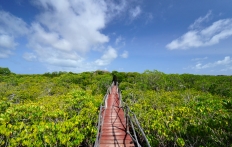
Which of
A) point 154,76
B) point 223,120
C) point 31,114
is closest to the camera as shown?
point 223,120

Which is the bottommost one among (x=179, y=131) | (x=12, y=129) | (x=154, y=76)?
(x=179, y=131)

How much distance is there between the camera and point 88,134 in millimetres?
6922

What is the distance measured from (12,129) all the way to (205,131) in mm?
6828

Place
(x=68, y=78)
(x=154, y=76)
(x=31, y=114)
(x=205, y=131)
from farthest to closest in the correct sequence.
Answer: (x=68, y=78), (x=154, y=76), (x=31, y=114), (x=205, y=131)

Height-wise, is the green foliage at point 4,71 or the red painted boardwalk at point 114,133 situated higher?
the green foliage at point 4,71

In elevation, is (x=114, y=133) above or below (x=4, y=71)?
below

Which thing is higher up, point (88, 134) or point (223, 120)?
point (223, 120)

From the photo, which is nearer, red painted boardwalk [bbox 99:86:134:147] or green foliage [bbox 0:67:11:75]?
red painted boardwalk [bbox 99:86:134:147]

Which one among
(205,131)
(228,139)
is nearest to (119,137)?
(205,131)

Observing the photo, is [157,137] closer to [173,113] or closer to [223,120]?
[173,113]

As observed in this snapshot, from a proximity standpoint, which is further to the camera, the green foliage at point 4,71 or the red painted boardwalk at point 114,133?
the green foliage at point 4,71

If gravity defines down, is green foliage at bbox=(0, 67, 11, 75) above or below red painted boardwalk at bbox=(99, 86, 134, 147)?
above

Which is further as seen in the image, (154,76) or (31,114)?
(154,76)

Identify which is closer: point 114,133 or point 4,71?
point 114,133
